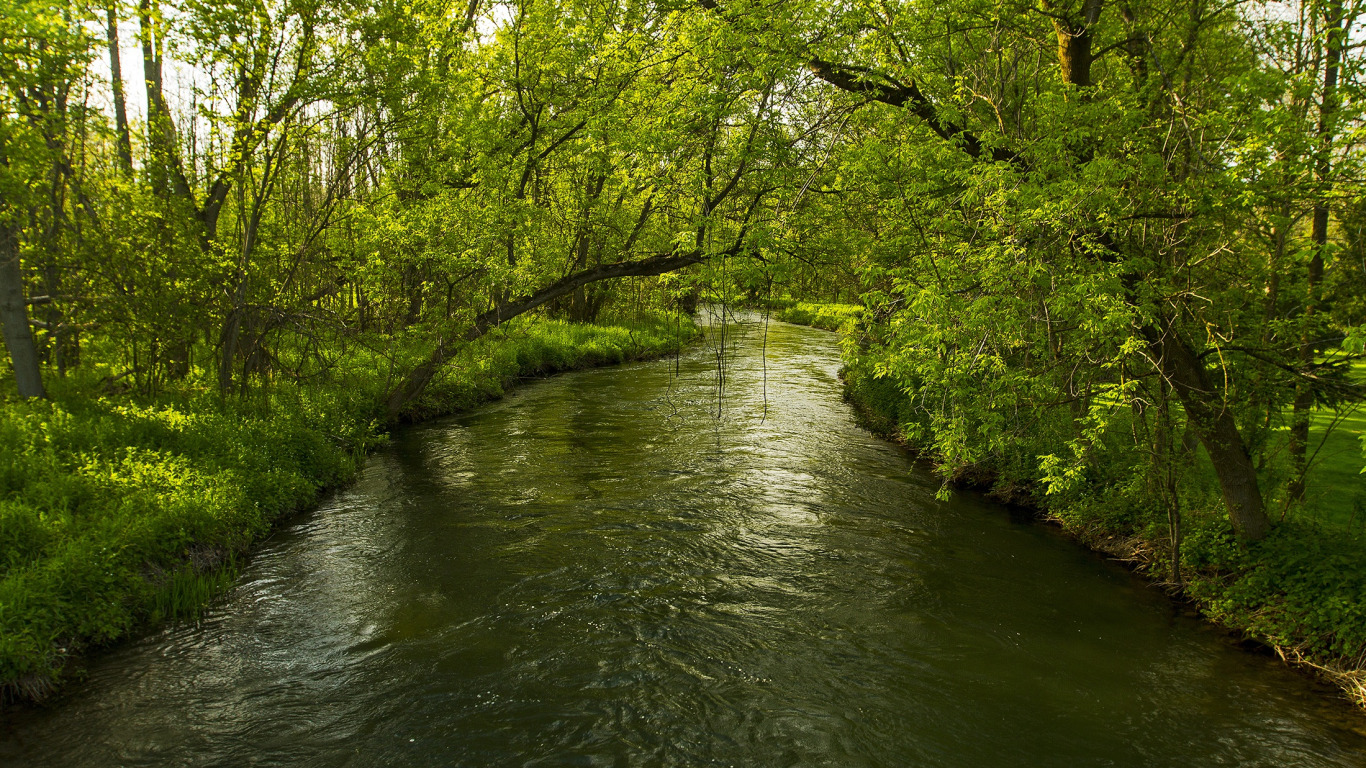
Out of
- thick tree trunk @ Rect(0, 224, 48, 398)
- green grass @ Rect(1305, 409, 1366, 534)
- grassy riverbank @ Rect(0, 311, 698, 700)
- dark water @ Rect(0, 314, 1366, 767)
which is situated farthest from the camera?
thick tree trunk @ Rect(0, 224, 48, 398)

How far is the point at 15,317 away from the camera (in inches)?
340

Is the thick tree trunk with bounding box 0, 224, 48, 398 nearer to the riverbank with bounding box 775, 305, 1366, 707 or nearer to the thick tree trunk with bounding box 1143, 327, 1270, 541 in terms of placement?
the riverbank with bounding box 775, 305, 1366, 707

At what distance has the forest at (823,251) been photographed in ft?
21.6

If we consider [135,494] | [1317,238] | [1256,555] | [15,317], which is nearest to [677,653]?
[135,494]

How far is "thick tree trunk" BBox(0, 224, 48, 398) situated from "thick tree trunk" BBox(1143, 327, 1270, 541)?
13570 millimetres

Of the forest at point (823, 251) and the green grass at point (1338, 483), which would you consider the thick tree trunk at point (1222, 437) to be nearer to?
the forest at point (823, 251)

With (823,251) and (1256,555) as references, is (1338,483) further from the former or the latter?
(823,251)

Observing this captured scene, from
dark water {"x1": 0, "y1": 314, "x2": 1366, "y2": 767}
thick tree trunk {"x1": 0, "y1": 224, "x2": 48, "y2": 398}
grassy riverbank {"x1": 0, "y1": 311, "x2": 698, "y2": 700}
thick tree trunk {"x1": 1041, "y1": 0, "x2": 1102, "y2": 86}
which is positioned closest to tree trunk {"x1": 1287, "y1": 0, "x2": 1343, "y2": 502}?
thick tree trunk {"x1": 1041, "y1": 0, "x2": 1102, "y2": 86}

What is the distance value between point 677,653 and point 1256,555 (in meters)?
6.62

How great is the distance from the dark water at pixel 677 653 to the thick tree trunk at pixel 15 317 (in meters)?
3.82

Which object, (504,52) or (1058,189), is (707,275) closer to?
(1058,189)

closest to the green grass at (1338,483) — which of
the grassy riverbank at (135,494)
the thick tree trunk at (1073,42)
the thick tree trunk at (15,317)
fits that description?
the thick tree trunk at (1073,42)

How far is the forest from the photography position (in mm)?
6578

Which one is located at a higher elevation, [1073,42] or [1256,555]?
[1073,42]
